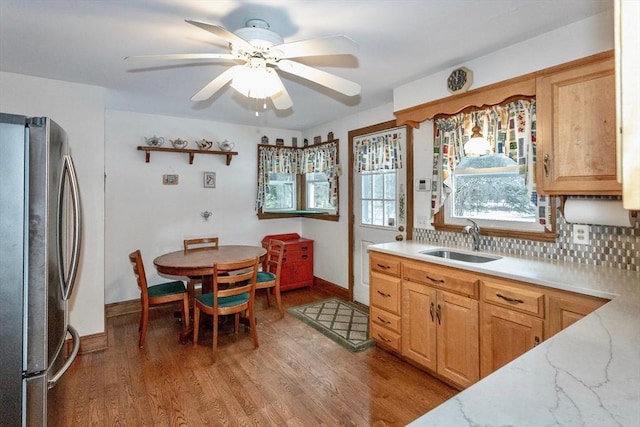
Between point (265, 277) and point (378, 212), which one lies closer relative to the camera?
point (265, 277)

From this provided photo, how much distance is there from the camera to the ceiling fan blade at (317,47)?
1562 mm

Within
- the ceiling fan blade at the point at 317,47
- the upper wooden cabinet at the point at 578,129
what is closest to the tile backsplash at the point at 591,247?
the upper wooden cabinet at the point at 578,129

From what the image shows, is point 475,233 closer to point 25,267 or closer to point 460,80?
point 460,80

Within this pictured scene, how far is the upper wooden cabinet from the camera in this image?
70.9 inches

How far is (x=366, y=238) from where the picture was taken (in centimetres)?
404

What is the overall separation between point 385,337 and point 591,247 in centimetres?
160

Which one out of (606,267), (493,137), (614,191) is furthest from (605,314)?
(493,137)

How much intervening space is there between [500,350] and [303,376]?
138cm

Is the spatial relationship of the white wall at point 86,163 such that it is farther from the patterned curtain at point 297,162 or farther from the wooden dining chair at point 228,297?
the patterned curtain at point 297,162

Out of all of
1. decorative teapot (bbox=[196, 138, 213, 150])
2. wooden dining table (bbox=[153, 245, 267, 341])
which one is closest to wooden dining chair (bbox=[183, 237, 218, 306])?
wooden dining table (bbox=[153, 245, 267, 341])

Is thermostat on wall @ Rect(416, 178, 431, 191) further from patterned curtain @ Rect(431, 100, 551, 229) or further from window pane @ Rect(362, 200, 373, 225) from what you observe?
window pane @ Rect(362, 200, 373, 225)

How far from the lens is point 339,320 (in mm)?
3578

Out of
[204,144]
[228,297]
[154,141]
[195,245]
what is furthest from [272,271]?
[154,141]

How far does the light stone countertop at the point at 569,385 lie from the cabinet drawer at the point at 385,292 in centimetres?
149
